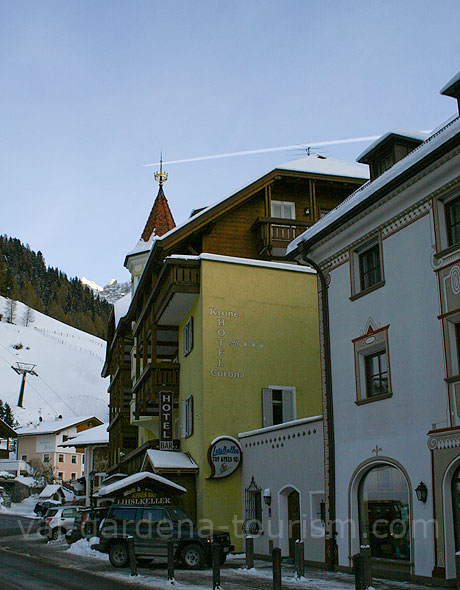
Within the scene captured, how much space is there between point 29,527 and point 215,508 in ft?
77.4

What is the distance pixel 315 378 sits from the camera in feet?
89.0

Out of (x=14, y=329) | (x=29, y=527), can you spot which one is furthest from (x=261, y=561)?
(x=14, y=329)

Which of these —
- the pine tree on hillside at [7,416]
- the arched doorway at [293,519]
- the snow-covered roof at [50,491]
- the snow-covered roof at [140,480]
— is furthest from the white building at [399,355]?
the pine tree on hillside at [7,416]

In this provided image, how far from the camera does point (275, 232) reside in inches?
1101

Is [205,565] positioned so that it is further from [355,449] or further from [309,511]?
[355,449]

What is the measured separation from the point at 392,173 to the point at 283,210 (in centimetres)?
1314

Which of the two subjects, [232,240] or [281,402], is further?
[232,240]

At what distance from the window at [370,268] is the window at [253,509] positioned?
8.81 metres

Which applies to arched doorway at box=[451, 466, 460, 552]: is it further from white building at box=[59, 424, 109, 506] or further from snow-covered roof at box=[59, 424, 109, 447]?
snow-covered roof at box=[59, 424, 109, 447]

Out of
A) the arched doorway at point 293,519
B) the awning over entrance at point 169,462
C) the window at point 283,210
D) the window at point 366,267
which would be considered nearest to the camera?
the window at point 366,267

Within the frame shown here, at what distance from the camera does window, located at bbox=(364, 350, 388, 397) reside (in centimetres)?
1728

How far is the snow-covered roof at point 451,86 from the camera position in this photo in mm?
16125

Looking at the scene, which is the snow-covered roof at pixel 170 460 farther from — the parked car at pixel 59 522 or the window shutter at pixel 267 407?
the parked car at pixel 59 522

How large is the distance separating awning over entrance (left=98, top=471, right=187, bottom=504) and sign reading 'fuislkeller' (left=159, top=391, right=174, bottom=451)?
3.25 metres
